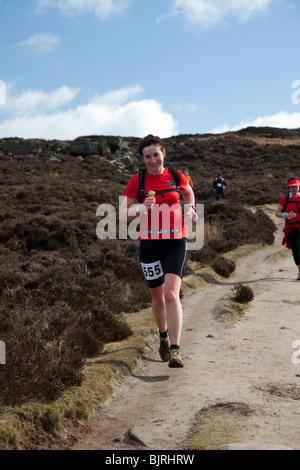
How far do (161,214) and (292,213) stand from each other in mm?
6330

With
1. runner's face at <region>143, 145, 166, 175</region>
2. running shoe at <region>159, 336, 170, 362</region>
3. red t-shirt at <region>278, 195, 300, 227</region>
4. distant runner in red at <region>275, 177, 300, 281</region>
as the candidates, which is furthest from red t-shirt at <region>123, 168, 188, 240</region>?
red t-shirt at <region>278, 195, 300, 227</region>

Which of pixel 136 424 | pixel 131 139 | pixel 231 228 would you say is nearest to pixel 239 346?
pixel 136 424

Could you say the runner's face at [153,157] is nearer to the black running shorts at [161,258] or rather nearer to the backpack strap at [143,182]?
the backpack strap at [143,182]

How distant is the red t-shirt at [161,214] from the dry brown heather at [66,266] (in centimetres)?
151

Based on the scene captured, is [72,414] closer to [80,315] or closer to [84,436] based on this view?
[84,436]

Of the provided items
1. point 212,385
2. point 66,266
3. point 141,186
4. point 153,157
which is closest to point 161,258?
point 141,186

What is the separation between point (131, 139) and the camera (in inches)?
2822

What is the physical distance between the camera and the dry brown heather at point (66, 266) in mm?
4090

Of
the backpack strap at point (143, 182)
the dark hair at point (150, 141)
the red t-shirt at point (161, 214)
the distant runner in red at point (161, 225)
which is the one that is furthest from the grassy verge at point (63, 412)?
the dark hair at point (150, 141)

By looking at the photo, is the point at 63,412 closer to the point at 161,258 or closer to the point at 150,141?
the point at 161,258

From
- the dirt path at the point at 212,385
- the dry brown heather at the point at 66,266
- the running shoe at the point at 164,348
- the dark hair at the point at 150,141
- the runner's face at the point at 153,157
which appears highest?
the dark hair at the point at 150,141

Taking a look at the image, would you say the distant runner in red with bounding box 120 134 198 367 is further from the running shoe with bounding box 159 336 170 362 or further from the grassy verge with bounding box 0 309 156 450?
the grassy verge with bounding box 0 309 156 450

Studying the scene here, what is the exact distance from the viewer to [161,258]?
482 centimetres

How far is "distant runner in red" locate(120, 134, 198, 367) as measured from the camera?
4.51 m
